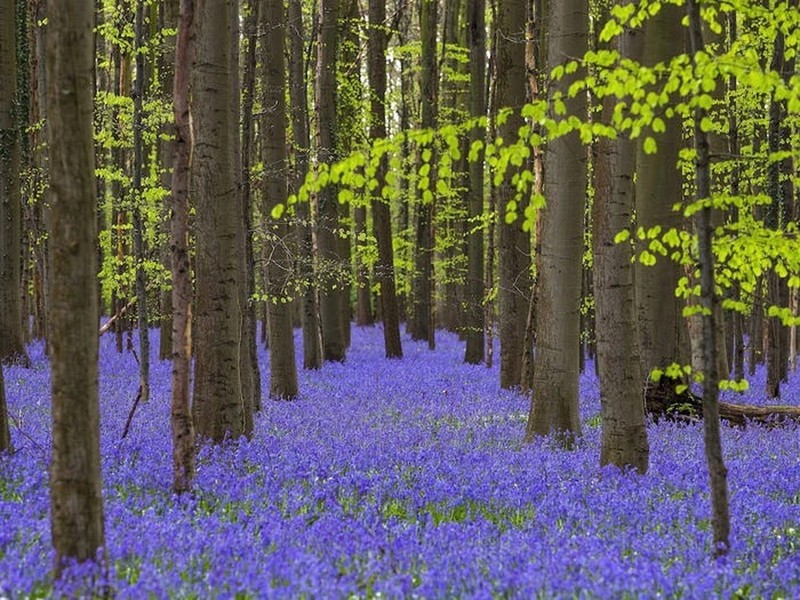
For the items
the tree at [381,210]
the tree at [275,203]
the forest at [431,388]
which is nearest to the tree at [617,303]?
the forest at [431,388]

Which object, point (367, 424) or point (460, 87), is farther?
point (460, 87)

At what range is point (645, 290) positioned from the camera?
1359 cm

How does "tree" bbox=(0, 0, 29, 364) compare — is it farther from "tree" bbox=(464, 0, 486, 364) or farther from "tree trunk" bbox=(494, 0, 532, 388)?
"tree" bbox=(464, 0, 486, 364)

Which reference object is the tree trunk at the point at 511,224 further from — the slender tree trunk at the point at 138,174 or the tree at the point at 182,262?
the tree at the point at 182,262

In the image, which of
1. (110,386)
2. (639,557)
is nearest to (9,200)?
(110,386)

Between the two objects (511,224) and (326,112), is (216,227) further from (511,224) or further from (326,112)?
(326,112)

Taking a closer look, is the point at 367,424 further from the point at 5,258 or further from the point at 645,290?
the point at 5,258

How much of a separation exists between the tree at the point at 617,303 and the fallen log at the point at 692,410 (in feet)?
14.8

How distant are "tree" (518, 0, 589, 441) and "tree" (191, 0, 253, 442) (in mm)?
4096

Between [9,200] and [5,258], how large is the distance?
1.28m

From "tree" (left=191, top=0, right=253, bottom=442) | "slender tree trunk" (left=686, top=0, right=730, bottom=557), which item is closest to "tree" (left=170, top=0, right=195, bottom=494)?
"tree" (left=191, top=0, right=253, bottom=442)

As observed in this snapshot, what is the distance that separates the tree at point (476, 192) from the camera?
23.9 m

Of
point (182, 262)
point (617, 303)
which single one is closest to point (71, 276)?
point (182, 262)

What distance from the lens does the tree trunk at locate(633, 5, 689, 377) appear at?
42.5 ft
